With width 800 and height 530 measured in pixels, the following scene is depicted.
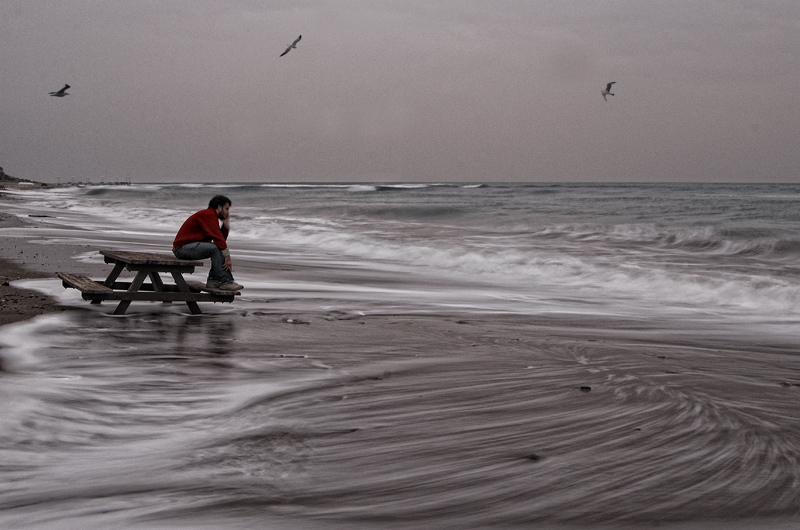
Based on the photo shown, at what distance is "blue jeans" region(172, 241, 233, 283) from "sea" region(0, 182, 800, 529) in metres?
0.39

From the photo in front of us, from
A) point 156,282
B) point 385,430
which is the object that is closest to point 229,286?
point 156,282

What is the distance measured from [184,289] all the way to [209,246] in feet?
2.16

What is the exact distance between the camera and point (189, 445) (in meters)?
4.03

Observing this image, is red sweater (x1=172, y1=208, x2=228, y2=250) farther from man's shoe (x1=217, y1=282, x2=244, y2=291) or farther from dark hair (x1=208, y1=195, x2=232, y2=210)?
man's shoe (x1=217, y1=282, x2=244, y2=291)

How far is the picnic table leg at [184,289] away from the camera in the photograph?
8.00 metres

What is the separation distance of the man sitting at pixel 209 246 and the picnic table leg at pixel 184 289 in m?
0.28

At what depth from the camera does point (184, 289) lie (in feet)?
26.4

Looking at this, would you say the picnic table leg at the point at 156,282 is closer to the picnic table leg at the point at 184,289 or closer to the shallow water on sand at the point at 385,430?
the picnic table leg at the point at 184,289

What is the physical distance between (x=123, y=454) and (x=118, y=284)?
5.36 metres

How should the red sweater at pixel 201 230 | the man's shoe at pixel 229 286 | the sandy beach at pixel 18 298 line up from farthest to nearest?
the red sweater at pixel 201 230 < the man's shoe at pixel 229 286 < the sandy beach at pixel 18 298

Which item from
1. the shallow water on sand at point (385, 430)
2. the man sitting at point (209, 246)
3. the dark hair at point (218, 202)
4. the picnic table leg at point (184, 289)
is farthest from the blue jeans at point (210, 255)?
the shallow water on sand at point (385, 430)

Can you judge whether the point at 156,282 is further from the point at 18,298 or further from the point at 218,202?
the point at 18,298

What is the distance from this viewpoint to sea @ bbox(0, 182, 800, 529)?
11.2 feet

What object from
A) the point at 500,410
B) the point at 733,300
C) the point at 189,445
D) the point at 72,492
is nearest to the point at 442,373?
the point at 500,410
